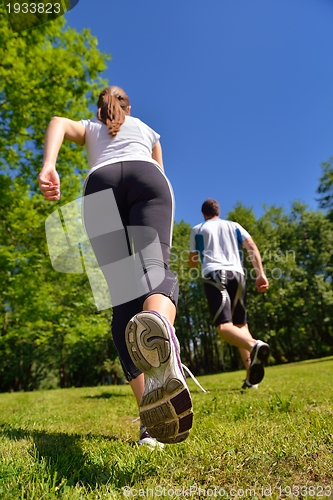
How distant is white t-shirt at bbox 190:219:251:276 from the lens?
4.88 metres

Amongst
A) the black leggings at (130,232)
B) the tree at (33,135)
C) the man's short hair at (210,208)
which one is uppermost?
the tree at (33,135)

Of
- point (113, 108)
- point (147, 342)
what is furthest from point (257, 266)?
point (147, 342)

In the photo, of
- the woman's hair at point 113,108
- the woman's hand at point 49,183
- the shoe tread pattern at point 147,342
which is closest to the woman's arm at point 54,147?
the woman's hand at point 49,183

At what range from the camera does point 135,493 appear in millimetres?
1238

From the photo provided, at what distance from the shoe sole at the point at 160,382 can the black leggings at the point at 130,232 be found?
340 millimetres

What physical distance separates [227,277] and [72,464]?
3417 mm

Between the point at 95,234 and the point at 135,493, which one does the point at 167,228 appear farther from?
the point at 135,493

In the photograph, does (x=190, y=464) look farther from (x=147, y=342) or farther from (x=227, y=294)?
(x=227, y=294)

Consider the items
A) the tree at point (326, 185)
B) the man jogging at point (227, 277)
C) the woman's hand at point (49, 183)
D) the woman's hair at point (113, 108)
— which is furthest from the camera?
the tree at point (326, 185)

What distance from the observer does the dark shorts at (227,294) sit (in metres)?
4.60

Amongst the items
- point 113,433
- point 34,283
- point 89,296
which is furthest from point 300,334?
point 113,433

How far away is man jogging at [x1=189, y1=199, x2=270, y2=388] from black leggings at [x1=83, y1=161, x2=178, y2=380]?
8.05ft

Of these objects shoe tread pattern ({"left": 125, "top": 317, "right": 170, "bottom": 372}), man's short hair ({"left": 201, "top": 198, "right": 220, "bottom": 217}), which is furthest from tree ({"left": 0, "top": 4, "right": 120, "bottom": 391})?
shoe tread pattern ({"left": 125, "top": 317, "right": 170, "bottom": 372})

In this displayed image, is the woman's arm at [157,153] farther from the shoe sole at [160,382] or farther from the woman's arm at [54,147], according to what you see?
the shoe sole at [160,382]
